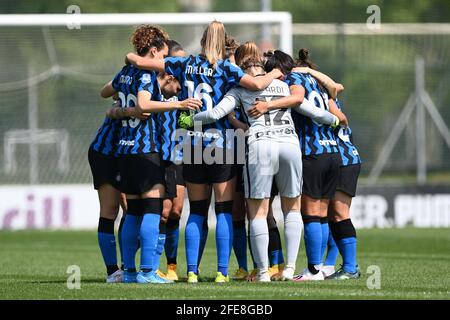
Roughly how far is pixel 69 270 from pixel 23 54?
366 inches

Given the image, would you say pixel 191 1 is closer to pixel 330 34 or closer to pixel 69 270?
pixel 330 34

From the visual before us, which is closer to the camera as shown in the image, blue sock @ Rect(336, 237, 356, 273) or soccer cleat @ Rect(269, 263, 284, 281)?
soccer cleat @ Rect(269, 263, 284, 281)

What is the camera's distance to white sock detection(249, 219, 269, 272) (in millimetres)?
9867

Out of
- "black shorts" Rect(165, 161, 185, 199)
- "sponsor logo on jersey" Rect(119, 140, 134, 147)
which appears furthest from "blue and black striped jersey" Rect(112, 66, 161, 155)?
"black shorts" Rect(165, 161, 185, 199)

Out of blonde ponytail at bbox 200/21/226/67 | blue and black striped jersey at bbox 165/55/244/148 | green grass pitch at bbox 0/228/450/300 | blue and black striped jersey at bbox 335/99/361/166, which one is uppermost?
blonde ponytail at bbox 200/21/226/67

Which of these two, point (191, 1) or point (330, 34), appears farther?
point (191, 1)

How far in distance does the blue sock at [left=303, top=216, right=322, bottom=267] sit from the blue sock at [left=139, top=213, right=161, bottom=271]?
1524mm

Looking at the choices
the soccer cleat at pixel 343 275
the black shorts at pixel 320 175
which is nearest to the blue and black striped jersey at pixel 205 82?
the black shorts at pixel 320 175

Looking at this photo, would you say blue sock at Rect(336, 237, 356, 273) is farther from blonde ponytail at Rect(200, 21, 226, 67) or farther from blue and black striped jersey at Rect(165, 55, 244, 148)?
blonde ponytail at Rect(200, 21, 226, 67)

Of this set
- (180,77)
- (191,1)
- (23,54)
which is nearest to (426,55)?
(191,1)

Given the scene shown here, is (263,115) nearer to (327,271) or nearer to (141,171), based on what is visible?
(141,171)

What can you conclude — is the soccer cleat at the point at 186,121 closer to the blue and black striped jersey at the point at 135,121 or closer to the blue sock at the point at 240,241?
the blue and black striped jersey at the point at 135,121

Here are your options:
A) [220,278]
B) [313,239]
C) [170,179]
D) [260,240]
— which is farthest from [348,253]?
[170,179]

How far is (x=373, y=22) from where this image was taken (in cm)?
2345
